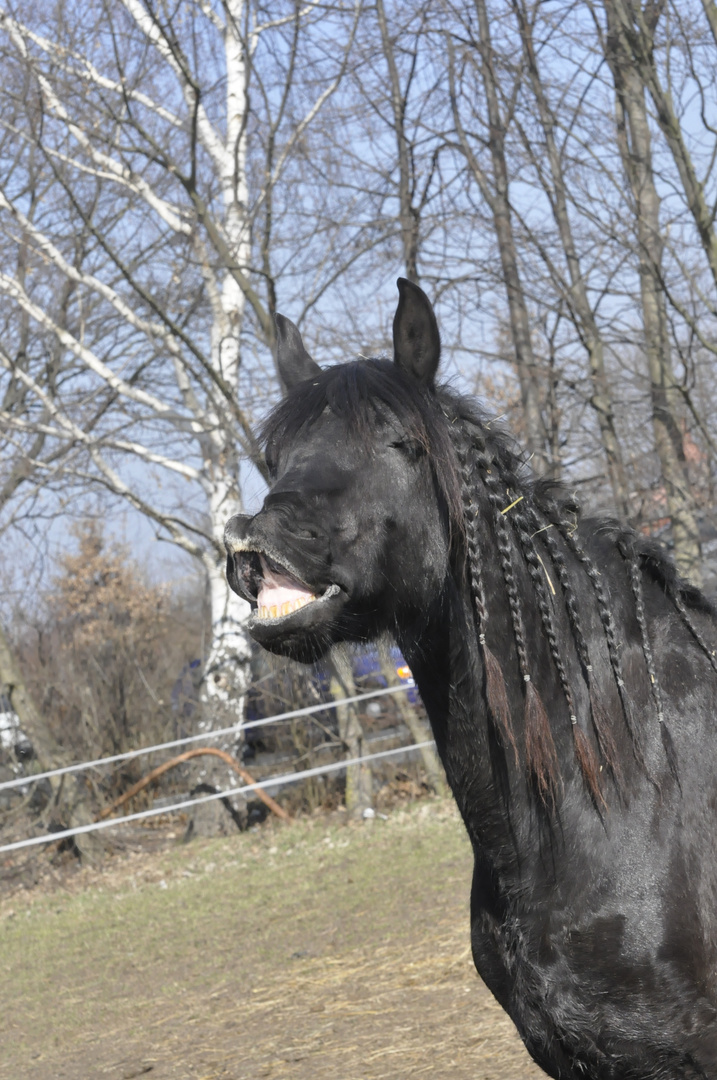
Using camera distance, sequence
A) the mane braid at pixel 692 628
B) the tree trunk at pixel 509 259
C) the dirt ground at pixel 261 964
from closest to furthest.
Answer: the mane braid at pixel 692 628, the dirt ground at pixel 261 964, the tree trunk at pixel 509 259

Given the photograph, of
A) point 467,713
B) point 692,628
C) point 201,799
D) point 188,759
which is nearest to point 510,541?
point 467,713

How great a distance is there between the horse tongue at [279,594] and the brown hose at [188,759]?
8830 millimetres

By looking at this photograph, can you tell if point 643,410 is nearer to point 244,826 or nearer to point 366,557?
point 244,826

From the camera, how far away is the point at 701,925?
95.3 inches

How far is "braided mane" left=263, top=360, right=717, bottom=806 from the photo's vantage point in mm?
2562

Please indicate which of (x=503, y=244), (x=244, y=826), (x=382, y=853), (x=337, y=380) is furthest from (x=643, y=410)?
(x=337, y=380)

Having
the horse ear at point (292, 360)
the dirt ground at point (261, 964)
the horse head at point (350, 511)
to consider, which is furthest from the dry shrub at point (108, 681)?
the horse head at point (350, 511)

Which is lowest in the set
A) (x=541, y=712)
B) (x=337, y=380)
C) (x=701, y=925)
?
(x=701, y=925)

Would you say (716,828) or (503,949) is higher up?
(716,828)

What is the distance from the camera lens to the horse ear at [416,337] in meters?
2.59

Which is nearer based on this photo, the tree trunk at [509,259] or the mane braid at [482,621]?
the mane braid at [482,621]

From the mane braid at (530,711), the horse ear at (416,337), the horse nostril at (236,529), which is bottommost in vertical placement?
the mane braid at (530,711)

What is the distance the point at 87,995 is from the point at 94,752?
5.39m

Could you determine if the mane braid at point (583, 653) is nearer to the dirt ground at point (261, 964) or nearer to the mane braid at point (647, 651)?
the mane braid at point (647, 651)
